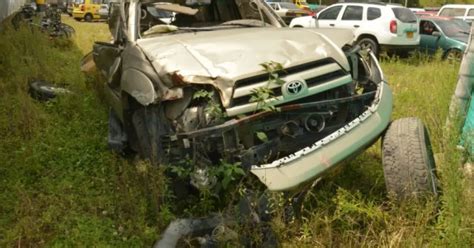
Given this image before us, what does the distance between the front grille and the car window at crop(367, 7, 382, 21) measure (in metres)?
10.9

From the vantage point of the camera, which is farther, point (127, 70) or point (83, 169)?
point (83, 169)

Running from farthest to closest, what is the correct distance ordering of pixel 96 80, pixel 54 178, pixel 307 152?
1. pixel 96 80
2. pixel 54 178
3. pixel 307 152

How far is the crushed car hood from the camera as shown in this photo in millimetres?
3664

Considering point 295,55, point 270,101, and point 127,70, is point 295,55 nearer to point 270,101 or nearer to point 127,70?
point 270,101

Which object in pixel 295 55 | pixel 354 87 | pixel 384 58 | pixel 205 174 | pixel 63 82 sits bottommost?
pixel 384 58

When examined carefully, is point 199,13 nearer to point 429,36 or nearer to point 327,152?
point 327,152

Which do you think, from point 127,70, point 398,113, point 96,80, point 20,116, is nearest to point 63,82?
point 96,80

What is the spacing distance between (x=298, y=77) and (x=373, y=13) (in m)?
11.5

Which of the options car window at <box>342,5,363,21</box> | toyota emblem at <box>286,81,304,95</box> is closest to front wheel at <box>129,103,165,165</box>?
toyota emblem at <box>286,81,304,95</box>

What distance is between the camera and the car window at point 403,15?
13938 millimetres

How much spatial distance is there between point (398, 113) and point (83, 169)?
13.6 ft

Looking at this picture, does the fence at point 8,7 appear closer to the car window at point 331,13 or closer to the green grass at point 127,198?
the green grass at point 127,198

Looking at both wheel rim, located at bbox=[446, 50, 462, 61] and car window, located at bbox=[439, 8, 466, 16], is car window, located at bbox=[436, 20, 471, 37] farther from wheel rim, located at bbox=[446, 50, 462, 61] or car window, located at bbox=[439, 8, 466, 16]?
car window, located at bbox=[439, 8, 466, 16]

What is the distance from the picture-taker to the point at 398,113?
6.70 m
